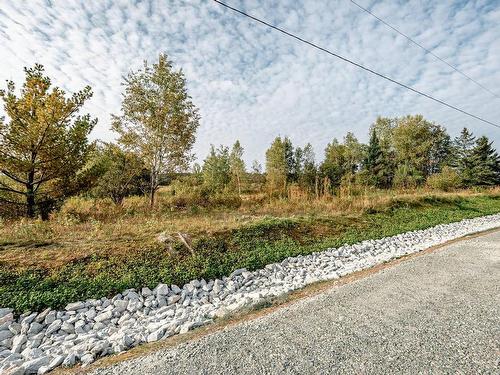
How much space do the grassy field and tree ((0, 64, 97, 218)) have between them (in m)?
1.67

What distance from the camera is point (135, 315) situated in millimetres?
4422

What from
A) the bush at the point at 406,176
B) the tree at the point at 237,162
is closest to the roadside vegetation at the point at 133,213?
the tree at the point at 237,162

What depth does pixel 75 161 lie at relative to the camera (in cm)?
928

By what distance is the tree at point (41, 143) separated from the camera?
8352mm

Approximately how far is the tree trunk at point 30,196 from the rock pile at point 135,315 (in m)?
6.11

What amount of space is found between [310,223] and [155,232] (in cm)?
529

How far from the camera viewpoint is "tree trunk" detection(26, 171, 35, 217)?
8.88 meters

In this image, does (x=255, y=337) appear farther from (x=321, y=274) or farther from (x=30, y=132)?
(x=30, y=132)

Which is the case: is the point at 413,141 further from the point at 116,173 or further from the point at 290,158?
the point at 116,173

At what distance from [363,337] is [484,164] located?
5040 centimetres

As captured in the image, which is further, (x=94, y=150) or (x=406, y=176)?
(x=406, y=176)

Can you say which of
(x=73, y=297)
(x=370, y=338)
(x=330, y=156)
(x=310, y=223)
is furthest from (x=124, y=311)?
(x=330, y=156)

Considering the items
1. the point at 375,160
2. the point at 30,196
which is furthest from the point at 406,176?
the point at 30,196

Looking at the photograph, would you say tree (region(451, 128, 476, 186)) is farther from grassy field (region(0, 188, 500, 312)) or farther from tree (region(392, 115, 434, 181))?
grassy field (region(0, 188, 500, 312))
